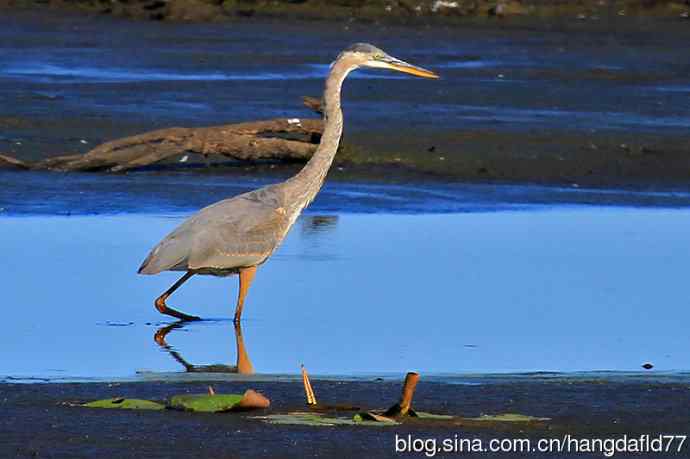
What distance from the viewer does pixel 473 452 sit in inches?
255

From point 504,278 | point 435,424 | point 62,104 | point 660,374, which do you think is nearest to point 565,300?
point 504,278

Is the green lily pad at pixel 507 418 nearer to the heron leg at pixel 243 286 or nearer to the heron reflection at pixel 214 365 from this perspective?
the heron reflection at pixel 214 365

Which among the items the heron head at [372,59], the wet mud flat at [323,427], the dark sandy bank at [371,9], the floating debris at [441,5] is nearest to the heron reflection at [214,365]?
the wet mud flat at [323,427]

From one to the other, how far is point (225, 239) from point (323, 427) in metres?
3.36

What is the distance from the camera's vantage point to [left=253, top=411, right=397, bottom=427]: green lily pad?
6828 mm

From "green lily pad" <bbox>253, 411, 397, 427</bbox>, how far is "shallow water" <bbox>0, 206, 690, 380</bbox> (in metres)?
1.34

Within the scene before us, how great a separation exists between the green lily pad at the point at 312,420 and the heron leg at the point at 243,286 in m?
2.88

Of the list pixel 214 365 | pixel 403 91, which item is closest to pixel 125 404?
pixel 214 365

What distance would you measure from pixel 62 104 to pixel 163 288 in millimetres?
8637

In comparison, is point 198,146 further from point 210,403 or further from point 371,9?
point 371,9

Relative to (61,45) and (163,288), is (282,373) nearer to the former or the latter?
(163,288)

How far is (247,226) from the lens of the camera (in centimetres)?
1002

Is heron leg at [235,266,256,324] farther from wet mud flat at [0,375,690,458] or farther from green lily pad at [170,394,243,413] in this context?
green lily pad at [170,394,243,413]

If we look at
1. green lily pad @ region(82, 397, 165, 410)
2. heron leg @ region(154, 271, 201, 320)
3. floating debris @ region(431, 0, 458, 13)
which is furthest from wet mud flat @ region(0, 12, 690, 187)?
green lily pad @ region(82, 397, 165, 410)
